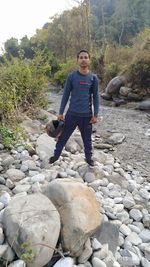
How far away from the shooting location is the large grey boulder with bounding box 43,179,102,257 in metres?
2.75

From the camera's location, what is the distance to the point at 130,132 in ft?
24.1

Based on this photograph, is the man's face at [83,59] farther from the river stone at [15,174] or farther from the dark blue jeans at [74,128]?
the river stone at [15,174]

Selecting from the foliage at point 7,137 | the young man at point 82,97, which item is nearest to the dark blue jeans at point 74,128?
the young man at point 82,97

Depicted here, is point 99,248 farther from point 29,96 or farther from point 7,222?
point 29,96

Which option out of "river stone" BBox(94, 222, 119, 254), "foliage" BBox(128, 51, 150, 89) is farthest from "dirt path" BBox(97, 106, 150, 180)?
"river stone" BBox(94, 222, 119, 254)

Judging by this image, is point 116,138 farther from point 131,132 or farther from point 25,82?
point 25,82

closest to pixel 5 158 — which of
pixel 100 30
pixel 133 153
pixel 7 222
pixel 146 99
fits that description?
pixel 7 222

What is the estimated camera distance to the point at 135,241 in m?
3.31

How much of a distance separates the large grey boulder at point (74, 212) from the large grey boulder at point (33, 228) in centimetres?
12

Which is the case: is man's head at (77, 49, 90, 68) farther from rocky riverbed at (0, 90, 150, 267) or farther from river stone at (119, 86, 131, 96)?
river stone at (119, 86, 131, 96)

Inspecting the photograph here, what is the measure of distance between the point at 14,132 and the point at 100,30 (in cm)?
2787

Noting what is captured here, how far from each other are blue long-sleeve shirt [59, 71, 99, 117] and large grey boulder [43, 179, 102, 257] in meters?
1.22

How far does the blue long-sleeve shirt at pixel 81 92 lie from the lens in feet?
13.4

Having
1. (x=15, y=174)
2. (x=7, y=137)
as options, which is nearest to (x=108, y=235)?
(x=15, y=174)
